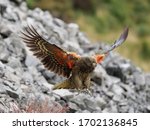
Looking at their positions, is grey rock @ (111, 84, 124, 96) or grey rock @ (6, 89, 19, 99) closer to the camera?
grey rock @ (6, 89, 19, 99)

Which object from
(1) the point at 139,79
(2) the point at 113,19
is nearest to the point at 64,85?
(1) the point at 139,79

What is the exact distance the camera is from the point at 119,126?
49.8ft

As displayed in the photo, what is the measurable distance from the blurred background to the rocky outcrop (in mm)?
11447

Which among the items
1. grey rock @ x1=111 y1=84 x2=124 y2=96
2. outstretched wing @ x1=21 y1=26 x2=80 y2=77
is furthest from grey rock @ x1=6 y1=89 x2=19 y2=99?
grey rock @ x1=111 y1=84 x2=124 y2=96

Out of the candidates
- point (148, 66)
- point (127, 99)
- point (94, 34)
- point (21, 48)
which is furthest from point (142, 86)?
point (94, 34)

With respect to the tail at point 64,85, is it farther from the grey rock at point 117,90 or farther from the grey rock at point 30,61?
the grey rock at point 117,90

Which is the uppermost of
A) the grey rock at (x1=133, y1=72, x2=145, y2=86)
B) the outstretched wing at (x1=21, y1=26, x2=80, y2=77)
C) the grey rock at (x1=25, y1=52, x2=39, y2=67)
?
the outstretched wing at (x1=21, y1=26, x2=80, y2=77)

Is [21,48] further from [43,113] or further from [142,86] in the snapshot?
[43,113]

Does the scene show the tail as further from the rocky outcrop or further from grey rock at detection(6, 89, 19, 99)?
grey rock at detection(6, 89, 19, 99)

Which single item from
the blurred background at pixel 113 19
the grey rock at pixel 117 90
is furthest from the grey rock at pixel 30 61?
the blurred background at pixel 113 19

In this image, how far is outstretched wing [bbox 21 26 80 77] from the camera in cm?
1772

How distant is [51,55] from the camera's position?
1794cm

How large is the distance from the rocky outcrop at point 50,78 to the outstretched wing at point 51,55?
0.62 metres

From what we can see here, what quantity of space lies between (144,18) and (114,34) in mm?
4501
